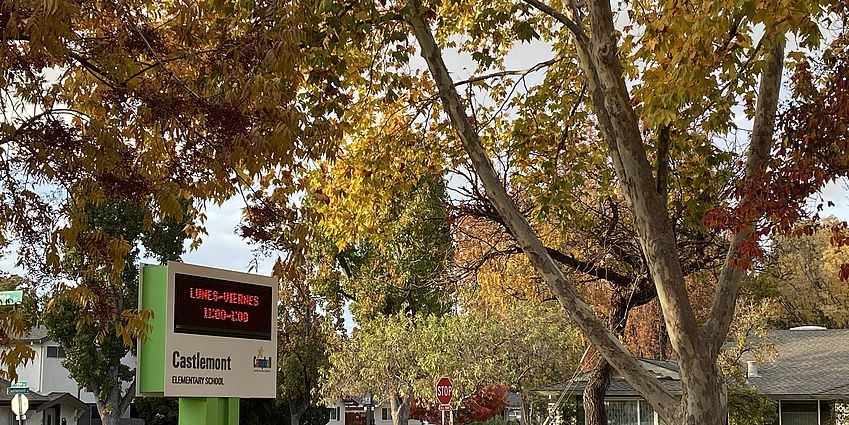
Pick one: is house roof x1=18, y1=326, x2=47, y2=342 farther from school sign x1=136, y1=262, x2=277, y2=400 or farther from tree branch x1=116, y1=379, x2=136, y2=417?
school sign x1=136, y1=262, x2=277, y2=400

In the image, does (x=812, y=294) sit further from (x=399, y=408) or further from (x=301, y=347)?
(x=301, y=347)

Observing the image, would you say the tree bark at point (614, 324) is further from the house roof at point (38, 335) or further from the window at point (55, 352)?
the window at point (55, 352)

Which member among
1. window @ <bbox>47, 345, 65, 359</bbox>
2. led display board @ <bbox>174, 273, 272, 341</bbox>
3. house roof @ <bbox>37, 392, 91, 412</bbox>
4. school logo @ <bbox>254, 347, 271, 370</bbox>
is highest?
window @ <bbox>47, 345, 65, 359</bbox>

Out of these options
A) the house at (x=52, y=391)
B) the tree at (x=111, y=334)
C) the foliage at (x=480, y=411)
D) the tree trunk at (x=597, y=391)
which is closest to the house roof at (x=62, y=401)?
the house at (x=52, y=391)

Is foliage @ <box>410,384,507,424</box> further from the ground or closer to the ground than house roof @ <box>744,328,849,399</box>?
closer to the ground

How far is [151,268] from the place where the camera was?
14.3 meters

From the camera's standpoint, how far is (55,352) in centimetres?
4891

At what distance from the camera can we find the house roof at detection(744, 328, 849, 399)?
3222cm

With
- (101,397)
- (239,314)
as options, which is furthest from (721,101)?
(101,397)

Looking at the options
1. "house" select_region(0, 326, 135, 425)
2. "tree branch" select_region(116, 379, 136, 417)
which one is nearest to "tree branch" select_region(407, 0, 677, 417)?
"house" select_region(0, 326, 135, 425)

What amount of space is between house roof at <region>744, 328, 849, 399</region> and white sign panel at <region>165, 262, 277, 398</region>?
21606mm

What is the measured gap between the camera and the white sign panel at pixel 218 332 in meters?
13.9

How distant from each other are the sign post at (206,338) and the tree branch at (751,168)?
6.67m

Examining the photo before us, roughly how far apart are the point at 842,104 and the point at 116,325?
6.25 metres
